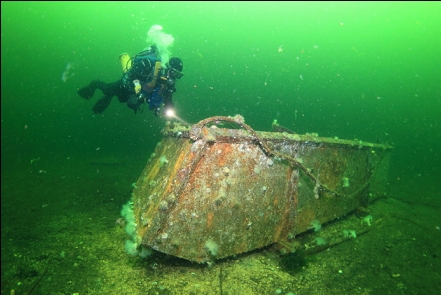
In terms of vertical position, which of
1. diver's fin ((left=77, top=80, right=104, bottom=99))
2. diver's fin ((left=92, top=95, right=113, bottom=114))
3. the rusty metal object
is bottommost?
the rusty metal object

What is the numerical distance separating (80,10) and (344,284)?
172 m

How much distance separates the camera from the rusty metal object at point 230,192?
248cm

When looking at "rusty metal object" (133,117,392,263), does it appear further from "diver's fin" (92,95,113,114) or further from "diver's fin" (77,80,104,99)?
"diver's fin" (77,80,104,99)

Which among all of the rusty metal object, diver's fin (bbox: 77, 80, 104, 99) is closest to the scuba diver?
diver's fin (bbox: 77, 80, 104, 99)

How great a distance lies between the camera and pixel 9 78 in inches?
4065

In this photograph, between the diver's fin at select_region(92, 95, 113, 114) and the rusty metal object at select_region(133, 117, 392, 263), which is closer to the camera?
the rusty metal object at select_region(133, 117, 392, 263)

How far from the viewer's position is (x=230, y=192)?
106 inches

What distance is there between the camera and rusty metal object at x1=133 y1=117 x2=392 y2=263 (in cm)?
248

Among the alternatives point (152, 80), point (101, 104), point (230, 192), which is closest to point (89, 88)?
point (101, 104)

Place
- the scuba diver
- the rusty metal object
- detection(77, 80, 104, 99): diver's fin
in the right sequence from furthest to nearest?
detection(77, 80, 104, 99): diver's fin → the scuba diver → the rusty metal object

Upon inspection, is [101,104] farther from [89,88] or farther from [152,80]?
[152,80]

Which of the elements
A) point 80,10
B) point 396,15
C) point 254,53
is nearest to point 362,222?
point 396,15

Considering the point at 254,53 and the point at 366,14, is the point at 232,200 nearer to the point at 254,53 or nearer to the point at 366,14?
the point at 366,14

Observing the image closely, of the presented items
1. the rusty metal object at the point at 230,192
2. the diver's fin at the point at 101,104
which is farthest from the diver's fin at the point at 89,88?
the rusty metal object at the point at 230,192
